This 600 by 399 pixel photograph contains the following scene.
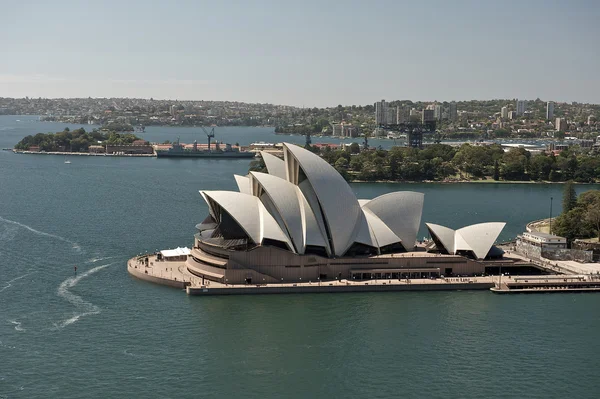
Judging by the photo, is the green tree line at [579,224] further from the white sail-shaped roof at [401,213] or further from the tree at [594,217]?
the white sail-shaped roof at [401,213]

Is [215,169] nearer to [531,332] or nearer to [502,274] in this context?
[502,274]

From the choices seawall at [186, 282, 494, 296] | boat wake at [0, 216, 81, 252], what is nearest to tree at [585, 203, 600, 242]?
seawall at [186, 282, 494, 296]

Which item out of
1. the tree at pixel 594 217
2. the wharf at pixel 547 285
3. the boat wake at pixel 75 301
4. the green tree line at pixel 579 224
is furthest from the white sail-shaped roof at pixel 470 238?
the boat wake at pixel 75 301

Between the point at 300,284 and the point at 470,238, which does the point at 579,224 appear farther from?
the point at 300,284

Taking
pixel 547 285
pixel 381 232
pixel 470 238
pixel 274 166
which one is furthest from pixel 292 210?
pixel 547 285

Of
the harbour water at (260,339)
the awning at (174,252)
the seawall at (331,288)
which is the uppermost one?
the awning at (174,252)

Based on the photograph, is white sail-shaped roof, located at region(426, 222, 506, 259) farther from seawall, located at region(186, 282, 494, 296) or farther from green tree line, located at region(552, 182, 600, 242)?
green tree line, located at region(552, 182, 600, 242)
